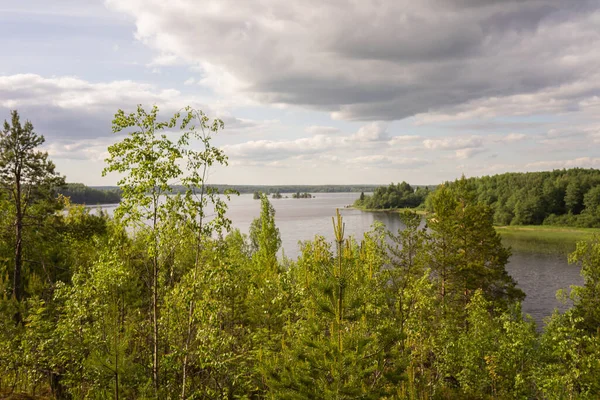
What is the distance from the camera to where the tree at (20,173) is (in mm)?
17312

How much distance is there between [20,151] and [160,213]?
11.4 meters

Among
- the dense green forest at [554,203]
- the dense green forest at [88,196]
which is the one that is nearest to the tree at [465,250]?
the dense green forest at [554,203]

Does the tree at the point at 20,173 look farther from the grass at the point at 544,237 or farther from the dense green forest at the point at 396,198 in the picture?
the dense green forest at the point at 396,198

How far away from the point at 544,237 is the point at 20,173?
107 m

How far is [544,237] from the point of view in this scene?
9738cm

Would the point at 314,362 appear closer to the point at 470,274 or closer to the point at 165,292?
the point at 165,292

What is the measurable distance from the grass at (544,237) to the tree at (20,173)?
76777mm

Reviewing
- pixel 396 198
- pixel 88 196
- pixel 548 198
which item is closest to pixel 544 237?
pixel 548 198

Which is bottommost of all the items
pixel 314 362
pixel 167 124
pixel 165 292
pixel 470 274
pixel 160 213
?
pixel 470 274

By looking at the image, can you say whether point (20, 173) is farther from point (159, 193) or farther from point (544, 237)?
point (544, 237)

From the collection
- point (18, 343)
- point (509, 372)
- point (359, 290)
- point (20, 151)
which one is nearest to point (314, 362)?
point (359, 290)

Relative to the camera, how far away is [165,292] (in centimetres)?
1165

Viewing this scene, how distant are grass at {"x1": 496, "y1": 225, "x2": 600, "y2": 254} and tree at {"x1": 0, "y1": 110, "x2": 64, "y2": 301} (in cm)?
7678

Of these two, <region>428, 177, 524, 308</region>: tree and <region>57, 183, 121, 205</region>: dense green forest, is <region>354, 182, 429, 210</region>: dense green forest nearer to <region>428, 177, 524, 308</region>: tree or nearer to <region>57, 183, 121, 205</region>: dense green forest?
<region>57, 183, 121, 205</region>: dense green forest
